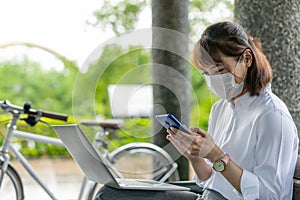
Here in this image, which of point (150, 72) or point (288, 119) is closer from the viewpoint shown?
point (288, 119)

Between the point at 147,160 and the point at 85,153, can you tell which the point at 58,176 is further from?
the point at 85,153

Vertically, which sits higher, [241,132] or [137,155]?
[241,132]

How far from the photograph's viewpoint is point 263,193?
1841 millimetres

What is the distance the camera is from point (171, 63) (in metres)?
2.54

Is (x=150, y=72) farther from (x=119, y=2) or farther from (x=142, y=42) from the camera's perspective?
(x=119, y=2)

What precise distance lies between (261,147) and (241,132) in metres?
0.13

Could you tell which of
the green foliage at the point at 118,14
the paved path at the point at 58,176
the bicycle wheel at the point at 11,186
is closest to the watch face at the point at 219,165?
the bicycle wheel at the point at 11,186

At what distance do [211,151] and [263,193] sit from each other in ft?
0.64

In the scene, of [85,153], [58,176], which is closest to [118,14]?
[58,176]

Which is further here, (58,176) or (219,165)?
(58,176)

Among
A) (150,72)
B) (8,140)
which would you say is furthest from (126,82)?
(8,140)

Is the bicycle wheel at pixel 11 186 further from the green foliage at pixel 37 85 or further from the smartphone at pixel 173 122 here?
the green foliage at pixel 37 85

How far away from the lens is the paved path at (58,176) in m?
4.68

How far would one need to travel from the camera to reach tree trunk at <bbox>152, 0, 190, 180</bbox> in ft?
7.17
